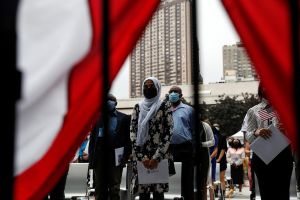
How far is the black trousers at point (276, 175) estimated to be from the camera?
462 centimetres

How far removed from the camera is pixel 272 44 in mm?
2252

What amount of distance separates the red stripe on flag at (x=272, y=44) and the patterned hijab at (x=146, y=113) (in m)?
2.72

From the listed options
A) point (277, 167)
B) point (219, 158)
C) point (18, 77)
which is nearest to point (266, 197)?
point (277, 167)

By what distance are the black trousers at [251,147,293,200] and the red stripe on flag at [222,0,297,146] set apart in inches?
96.2

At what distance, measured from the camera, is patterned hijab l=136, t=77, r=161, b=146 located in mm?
5027

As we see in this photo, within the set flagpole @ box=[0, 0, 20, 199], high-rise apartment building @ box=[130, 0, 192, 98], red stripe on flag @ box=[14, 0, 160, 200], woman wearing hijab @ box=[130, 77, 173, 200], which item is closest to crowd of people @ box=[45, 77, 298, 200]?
woman wearing hijab @ box=[130, 77, 173, 200]

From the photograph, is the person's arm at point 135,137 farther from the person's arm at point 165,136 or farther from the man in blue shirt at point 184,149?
the man in blue shirt at point 184,149

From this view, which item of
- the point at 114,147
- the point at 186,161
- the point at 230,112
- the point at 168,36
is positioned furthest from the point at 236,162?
the point at 230,112

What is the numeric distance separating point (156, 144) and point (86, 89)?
2709 mm

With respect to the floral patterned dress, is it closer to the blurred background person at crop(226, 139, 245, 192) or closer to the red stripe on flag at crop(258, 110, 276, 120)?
the red stripe on flag at crop(258, 110, 276, 120)

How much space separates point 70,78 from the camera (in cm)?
234

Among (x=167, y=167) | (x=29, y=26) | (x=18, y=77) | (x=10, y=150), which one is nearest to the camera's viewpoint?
(x=18, y=77)

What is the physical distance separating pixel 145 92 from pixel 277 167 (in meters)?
1.42

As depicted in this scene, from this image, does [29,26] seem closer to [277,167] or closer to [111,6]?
[111,6]
